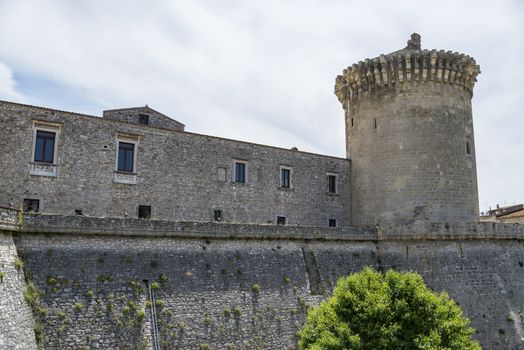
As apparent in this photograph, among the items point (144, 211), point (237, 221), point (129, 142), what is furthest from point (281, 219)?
point (129, 142)

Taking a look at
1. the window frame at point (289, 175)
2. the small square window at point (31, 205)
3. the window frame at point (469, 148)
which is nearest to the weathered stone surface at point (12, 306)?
the small square window at point (31, 205)

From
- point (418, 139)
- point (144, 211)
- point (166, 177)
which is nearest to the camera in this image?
point (144, 211)

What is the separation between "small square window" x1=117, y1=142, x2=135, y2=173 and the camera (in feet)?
70.9

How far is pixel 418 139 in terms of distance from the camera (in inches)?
1011

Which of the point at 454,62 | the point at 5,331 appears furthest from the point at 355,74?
the point at 5,331

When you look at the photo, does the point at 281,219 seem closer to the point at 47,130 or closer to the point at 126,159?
the point at 126,159

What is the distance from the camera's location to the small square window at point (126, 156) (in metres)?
21.6

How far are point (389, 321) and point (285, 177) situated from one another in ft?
45.4

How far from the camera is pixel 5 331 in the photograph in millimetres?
12070

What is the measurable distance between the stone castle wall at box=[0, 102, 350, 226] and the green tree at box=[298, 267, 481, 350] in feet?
35.2

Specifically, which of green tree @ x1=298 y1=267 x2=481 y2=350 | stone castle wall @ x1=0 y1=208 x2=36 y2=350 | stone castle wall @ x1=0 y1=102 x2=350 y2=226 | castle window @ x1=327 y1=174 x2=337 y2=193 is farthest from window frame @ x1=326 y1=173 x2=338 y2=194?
stone castle wall @ x1=0 y1=208 x2=36 y2=350

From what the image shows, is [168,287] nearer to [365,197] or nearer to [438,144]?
[365,197]

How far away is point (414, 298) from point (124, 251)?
33.2 feet

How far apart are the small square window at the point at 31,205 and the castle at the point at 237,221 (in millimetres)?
50
